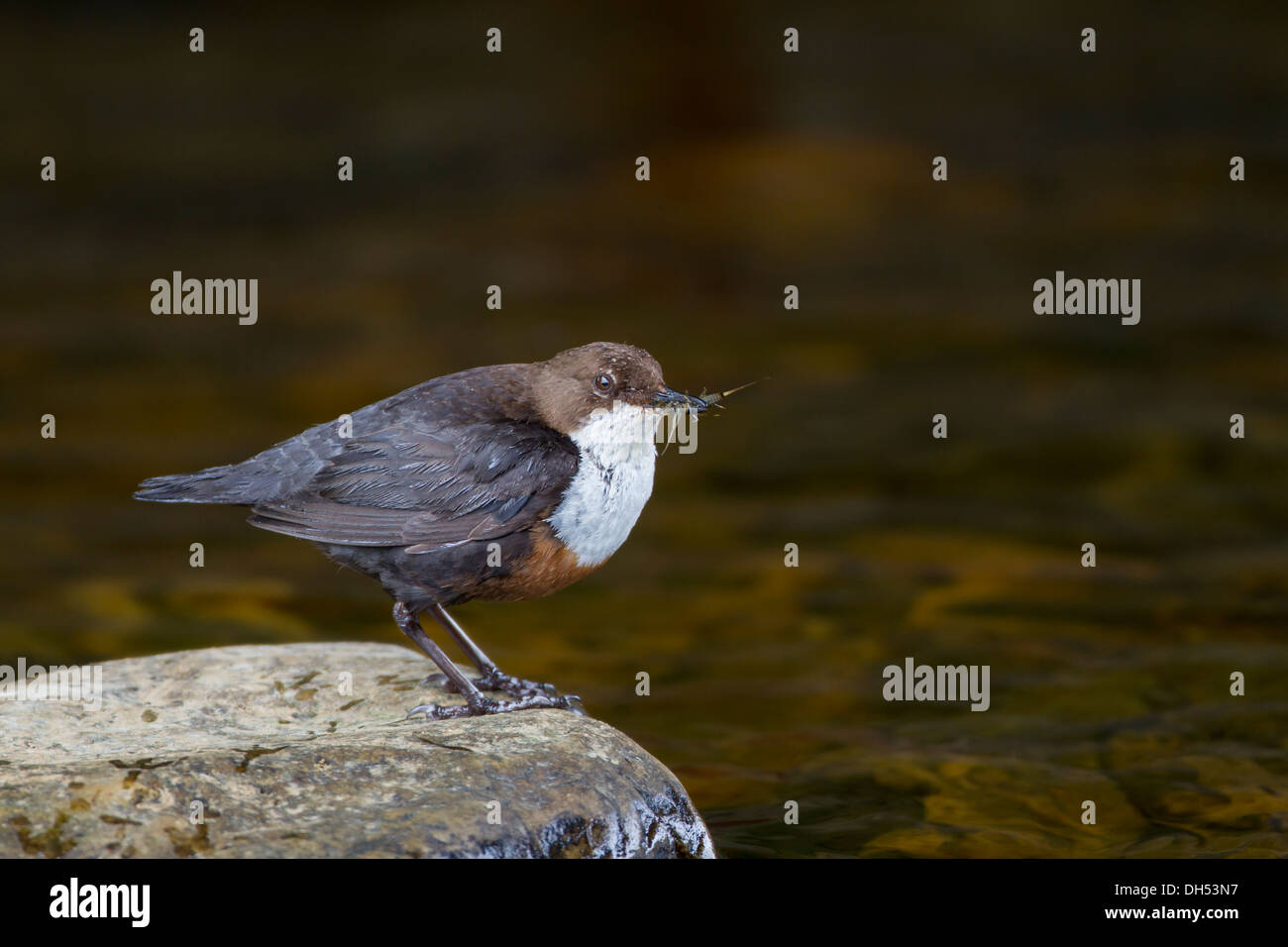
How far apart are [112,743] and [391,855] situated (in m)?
1.31

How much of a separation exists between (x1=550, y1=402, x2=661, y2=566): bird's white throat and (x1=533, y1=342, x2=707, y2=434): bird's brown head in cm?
3

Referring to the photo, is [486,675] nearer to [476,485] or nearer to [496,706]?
[496,706]

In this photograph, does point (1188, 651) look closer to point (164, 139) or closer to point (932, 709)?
point (932, 709)

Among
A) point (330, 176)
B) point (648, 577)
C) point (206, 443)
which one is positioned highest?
point (330, 176)

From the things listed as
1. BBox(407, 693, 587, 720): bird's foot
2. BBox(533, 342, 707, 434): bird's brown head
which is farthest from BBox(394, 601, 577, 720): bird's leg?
BBox(533, 342, 707, 434): bird's brown head

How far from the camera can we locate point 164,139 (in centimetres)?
1756

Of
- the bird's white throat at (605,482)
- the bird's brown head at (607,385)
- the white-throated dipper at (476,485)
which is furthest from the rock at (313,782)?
the bird's brown head at (607,385)

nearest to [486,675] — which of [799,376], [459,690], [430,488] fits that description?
[459,690]

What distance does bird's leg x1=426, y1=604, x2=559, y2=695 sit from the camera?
5590mm

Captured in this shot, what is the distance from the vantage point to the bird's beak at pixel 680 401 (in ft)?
17.1

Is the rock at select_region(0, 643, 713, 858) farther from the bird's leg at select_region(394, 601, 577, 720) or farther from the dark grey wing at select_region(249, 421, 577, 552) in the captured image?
the dark grey wing at select_region(249, 421, 577, 552)

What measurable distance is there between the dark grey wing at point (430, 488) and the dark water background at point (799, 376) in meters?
1.90

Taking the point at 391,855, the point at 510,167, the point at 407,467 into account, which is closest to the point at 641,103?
the point at 510,167

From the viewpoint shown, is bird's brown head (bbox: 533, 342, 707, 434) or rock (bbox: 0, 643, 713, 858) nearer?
rock (bbox: 0, 643, 713, 858)
